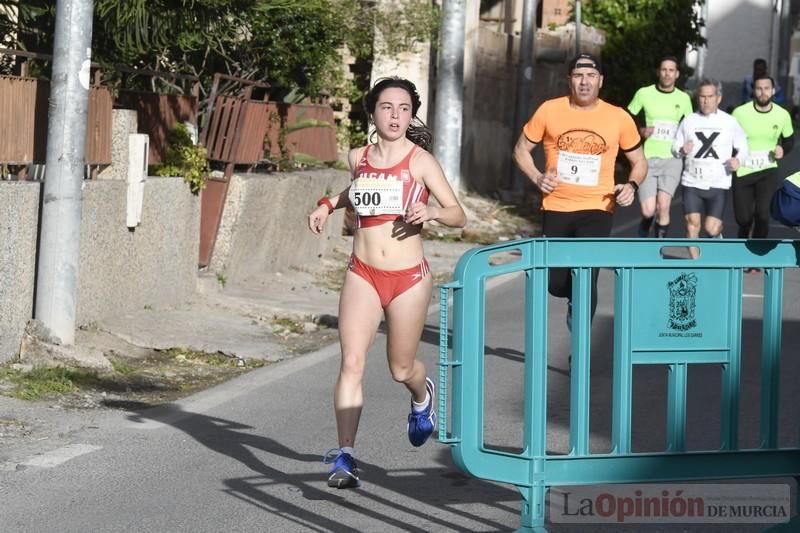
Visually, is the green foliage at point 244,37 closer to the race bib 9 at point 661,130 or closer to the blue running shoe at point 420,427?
the race bib 9 at point 661,130

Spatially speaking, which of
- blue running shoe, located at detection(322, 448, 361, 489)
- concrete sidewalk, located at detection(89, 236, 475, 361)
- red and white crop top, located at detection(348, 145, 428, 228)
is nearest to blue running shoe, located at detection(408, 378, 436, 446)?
blue running shoe, located at detection(322, 448, 361, 489)

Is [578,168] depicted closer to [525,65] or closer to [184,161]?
[184,161]

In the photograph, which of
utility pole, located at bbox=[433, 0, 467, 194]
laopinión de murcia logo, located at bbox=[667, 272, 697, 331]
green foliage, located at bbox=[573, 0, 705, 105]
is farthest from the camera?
green foliage, located at bbox=[573, 0, 705, 105]

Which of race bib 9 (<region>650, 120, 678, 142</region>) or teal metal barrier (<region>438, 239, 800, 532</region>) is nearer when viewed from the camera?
teal metal barrier (<region>438, 239, 800, 532</region>)

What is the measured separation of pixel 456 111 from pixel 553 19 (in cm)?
1496

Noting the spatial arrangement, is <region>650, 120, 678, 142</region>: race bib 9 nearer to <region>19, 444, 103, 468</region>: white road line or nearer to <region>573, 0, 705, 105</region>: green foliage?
<region>19, 444, 103, 468</region>: white road line

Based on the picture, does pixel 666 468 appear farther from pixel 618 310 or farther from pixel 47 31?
pixel 47 31

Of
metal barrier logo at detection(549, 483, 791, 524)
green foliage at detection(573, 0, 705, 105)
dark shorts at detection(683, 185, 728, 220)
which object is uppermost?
green foliage at detection(573, 0, 705, 105)

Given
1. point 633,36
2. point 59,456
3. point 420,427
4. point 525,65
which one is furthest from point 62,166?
point 633,36

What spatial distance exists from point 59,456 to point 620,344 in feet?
10.4

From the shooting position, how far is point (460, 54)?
1984 centimetres

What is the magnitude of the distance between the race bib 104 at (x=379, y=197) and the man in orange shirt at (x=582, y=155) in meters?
2.76

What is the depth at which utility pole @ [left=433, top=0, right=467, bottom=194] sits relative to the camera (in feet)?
64.4

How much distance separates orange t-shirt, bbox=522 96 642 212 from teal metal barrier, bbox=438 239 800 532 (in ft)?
12.7
